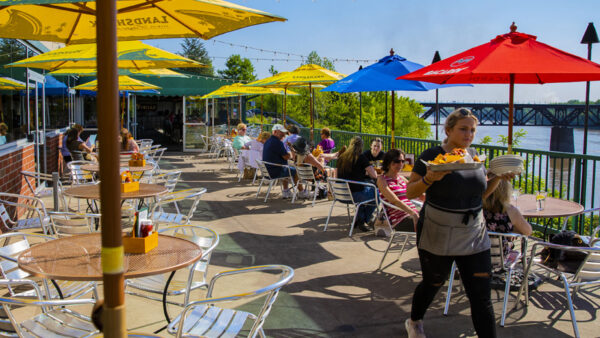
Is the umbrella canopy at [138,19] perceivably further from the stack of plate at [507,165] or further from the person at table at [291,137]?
the person at table at [291,137]

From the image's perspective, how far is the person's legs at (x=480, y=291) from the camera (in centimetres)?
308

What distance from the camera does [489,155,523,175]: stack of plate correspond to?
3.38m

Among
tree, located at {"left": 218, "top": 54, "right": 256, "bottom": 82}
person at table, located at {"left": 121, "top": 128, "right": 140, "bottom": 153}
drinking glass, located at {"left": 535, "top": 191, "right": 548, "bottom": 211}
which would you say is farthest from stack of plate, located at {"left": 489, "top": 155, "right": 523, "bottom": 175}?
tree, located at {"left": 218, "top": 54, "right": 256, "bottom": 82}

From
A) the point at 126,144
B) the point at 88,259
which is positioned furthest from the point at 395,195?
the point at 126,144

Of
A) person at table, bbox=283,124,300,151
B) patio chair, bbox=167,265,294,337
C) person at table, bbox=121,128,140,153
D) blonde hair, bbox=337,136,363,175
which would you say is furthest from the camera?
person at table, bbox=283,124,300,151

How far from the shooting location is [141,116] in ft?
77.6

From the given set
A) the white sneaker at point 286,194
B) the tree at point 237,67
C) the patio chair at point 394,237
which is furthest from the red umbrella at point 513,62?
the tree at point 237,67

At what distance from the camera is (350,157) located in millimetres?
7082

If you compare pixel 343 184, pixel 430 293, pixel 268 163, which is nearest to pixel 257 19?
pixel 430 293

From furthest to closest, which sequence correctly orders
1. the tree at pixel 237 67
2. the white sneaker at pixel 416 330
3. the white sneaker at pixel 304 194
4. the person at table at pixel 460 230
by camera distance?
the tree at pixel 237 67 → the white sneaker at pixel 304 194 → the white sneaker at pixel 416 330 → the person at table at pixel 460 230

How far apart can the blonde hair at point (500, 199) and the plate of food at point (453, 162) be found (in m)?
0.97

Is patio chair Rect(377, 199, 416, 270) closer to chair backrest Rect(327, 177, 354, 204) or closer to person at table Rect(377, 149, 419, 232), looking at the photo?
person at table Rect(377, 149, 419, 232)

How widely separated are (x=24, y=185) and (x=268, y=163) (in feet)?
13.0

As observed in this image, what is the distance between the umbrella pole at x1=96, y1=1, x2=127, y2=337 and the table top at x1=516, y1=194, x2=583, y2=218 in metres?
3.80
